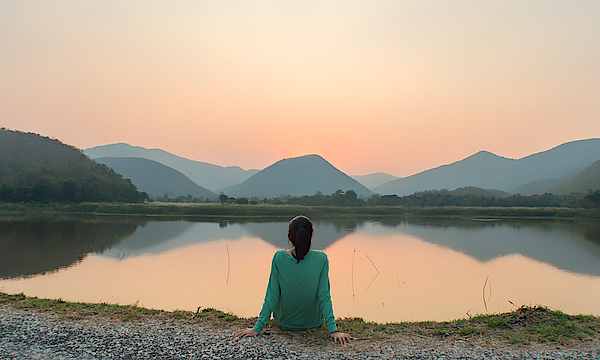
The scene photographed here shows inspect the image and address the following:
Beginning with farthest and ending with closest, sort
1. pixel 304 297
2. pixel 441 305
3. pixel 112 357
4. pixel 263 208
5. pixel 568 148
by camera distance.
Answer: pixel 568 148 → pixel 263 208 → pixel 441 305 → pixel 304 297 → pixel 112 357

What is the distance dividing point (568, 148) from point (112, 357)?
8673 inches

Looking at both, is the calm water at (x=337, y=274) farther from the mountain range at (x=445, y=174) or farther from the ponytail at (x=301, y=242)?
the mountain range at (x=445, y=174)

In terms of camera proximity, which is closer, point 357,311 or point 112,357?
point 112,357

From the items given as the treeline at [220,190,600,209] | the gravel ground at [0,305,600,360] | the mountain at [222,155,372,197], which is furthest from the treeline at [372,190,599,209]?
the mountain at [222,155,372,197]

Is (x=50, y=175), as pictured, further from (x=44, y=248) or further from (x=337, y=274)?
(x=337, y=274)

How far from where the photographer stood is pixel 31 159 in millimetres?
61562

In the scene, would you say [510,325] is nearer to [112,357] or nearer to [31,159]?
[112,357]

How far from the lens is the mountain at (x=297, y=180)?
15150 centimetres

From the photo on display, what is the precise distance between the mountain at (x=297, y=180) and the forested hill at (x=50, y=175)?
7942 centimetres

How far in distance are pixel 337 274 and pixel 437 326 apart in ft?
25.2

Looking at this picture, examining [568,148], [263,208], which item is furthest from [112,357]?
[568,148]

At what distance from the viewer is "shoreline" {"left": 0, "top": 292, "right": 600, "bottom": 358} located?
4.33 m

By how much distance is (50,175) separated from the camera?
54.9 m

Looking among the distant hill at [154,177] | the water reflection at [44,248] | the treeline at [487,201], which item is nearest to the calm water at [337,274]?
the water reflection at [44,248]
